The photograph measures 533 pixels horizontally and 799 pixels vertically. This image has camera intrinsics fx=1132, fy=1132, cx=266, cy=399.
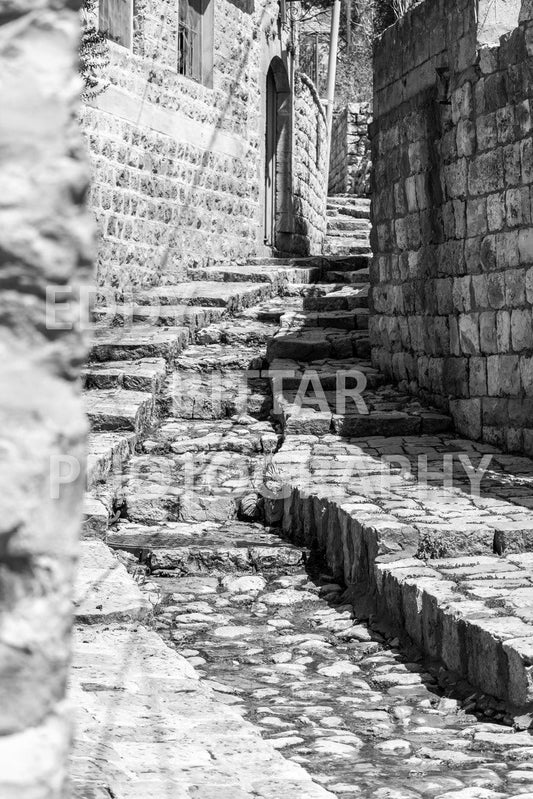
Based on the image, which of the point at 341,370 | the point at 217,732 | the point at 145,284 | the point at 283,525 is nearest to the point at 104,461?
the point at 283,525

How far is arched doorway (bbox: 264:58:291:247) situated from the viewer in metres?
15.6

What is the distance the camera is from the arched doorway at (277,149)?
51.2ft

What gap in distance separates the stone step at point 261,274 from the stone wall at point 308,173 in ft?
11.2

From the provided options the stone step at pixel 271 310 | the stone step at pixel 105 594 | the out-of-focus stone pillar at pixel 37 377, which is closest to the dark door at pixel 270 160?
the stone step at pixel 271 310

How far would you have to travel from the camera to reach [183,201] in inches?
491

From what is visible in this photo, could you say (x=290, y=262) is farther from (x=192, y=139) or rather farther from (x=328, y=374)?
(x=328, y=374)

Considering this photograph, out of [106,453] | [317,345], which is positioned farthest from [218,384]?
[106,453]

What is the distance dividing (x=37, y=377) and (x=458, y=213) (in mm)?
6571

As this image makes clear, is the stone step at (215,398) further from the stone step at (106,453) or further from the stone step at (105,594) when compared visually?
the stone step at (105,594)

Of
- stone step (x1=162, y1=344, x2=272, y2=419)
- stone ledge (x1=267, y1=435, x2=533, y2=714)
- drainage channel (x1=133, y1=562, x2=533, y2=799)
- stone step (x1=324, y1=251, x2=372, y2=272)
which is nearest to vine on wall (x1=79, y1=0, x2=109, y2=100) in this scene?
stone step (x1=162, y1=344, x2=272, y2=419)

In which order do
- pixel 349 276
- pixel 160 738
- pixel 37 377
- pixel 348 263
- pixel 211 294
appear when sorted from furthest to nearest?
pixel 348 263 → pixel 349 276 → pixel 211 294 → pixel 160 738 → pixel 37 377

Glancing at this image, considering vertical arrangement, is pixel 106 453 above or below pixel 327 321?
below

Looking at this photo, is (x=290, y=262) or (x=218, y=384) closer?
(x=218, y=384)

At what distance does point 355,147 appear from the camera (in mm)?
20453
